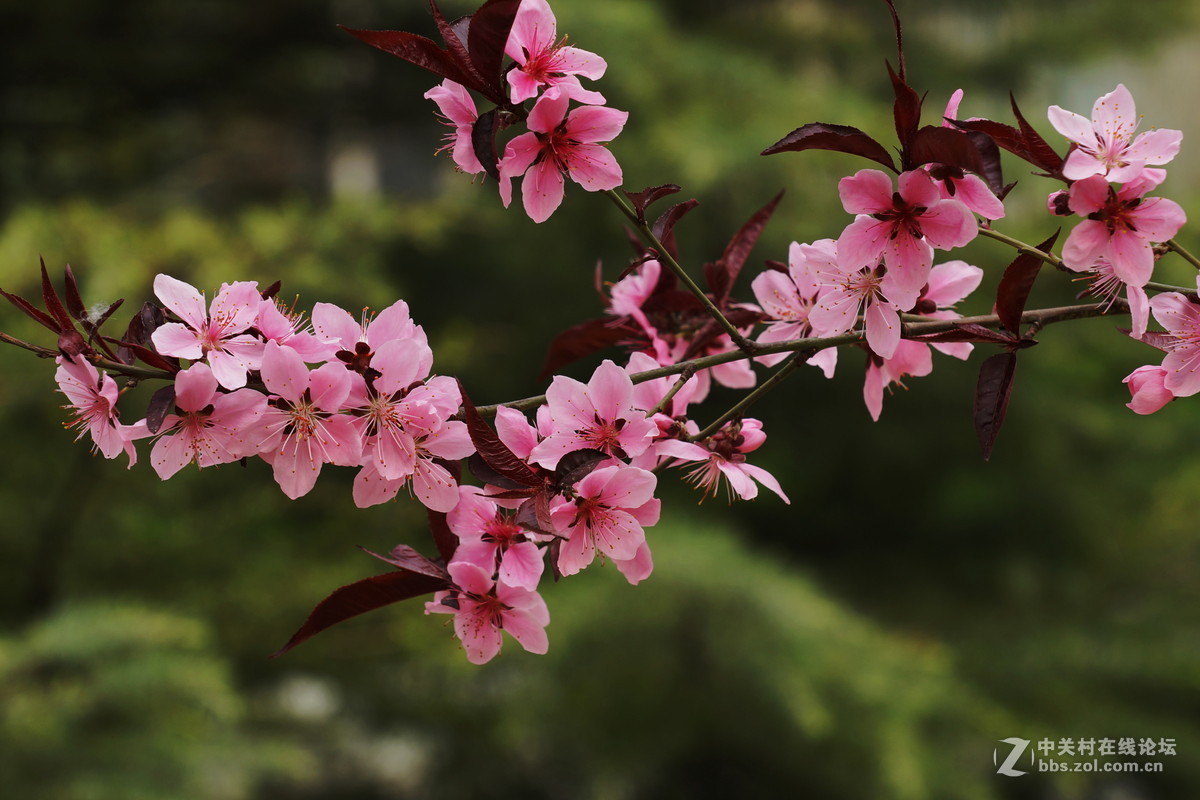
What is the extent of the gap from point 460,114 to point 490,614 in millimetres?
215

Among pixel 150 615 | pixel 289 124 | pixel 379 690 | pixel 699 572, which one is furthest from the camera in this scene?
pixel 289 124

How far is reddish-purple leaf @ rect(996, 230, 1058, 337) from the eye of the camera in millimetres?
423

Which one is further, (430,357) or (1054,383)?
(1054,383)

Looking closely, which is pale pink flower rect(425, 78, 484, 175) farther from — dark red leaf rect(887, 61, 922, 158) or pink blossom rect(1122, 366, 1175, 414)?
pink blossom rect(1122, 366, 1175, 414)

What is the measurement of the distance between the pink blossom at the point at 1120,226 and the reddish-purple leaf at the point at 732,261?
0.53 ft

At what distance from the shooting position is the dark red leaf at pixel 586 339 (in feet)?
1.87

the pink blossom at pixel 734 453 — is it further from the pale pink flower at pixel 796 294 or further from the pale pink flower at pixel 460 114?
the pale pink flower at pixel 460 114

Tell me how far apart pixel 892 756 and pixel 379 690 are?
1249 millimetres

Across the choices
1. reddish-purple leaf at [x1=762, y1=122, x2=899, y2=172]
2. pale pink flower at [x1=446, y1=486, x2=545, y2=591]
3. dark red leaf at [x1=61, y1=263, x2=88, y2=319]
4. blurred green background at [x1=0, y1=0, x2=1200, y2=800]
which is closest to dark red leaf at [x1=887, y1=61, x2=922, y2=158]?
reddish-purple leaf at [x1=762, y1=122, x2=899, y2=172]

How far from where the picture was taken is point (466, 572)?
0.46m

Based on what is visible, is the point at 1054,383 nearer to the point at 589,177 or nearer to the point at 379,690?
the point at 379,690

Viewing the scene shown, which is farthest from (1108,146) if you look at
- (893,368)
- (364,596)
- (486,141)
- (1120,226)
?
(364,596)

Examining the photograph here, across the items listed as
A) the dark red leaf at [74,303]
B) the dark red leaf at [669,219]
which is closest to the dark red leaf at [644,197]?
the dark red leaf at [669,219]

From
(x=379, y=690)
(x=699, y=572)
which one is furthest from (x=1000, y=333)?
(x=379, y=690)
